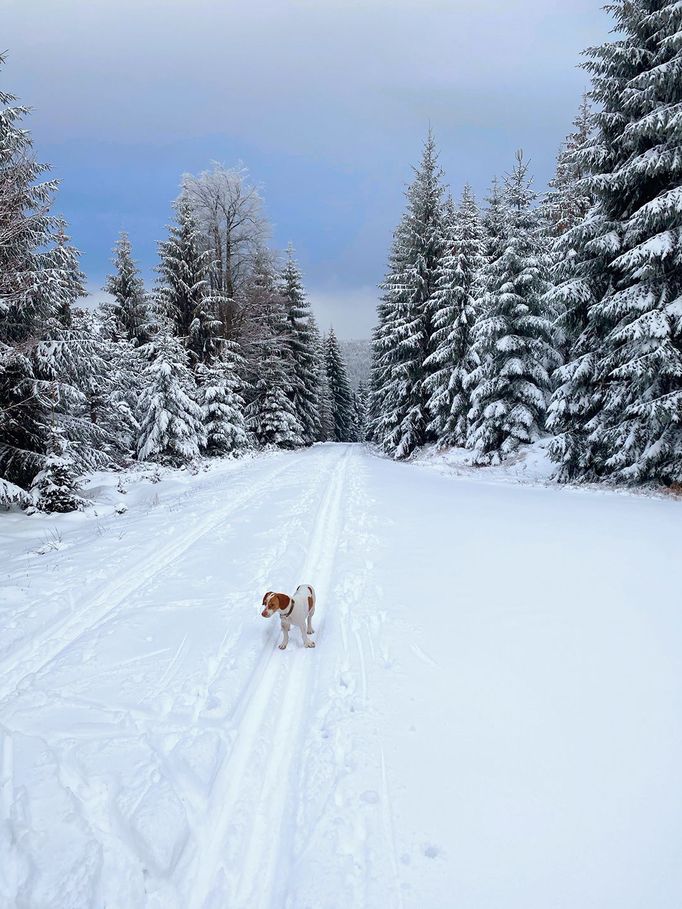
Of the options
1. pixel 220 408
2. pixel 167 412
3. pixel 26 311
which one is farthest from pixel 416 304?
pixel 26 311

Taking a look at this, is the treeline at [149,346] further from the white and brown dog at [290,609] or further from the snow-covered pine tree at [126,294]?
the white and brown dog at [290,609]

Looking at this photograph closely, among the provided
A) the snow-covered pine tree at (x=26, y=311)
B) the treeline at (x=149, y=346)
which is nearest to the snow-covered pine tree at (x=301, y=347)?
the treeline at (x=149, y=346)

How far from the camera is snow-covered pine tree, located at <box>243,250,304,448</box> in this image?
2422 centimetres

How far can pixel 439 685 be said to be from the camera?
3.14 m

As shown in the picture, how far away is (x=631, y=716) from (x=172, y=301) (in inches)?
832

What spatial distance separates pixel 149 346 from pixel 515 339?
13.7 meters

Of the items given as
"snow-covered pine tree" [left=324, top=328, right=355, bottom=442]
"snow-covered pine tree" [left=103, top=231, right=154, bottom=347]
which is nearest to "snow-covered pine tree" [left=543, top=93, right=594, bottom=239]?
"snow-covered pine tree" [left=103, top=231, right=154, bottom=347]

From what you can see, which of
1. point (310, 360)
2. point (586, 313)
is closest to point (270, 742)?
point (586, 313)

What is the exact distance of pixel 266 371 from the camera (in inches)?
966

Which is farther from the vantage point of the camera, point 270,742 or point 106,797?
point 270,742

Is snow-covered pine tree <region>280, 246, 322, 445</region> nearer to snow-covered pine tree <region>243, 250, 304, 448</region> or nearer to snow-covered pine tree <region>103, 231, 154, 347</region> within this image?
snow-covered pine tree <region>243, 250, 304, 448</region>

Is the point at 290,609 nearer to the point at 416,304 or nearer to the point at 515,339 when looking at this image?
the point at 515,339

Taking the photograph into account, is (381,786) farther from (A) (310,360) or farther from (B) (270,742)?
(A) (310,360)

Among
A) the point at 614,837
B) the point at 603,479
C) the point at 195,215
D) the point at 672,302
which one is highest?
the point at 195,215
